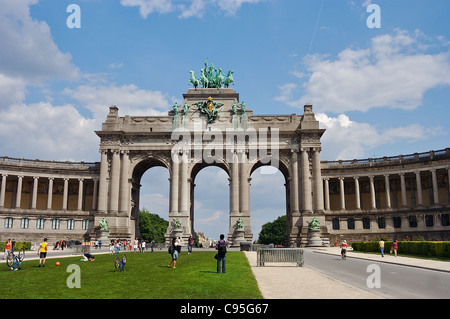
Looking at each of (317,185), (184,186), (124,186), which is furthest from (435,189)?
(124,186)

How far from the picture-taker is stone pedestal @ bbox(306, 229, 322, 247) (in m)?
69.4

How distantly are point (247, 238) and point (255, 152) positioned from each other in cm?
1591

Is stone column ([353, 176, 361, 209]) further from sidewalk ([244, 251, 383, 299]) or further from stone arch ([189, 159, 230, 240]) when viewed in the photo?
sidewalk ([244, 251, 383, 299])

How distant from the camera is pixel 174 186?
76000mm

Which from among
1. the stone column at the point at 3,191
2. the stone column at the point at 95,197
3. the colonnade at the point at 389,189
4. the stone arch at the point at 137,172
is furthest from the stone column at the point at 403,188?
the stone column at the point at 3,191

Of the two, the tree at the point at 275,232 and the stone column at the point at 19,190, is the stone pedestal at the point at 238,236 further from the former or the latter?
the tree at the point at 275,232

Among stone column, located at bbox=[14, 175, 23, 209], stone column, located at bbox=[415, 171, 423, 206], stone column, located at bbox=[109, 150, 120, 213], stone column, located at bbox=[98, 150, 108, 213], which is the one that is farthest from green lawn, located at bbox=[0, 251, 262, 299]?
stone column, located at bbox=[415, 171, 423, 206]

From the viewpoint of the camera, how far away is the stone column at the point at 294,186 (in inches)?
2995

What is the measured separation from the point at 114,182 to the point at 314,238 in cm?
3649

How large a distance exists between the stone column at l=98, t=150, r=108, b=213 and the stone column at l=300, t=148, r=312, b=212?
117ft

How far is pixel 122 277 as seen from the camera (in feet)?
68.9

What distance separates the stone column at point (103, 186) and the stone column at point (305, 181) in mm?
35596
